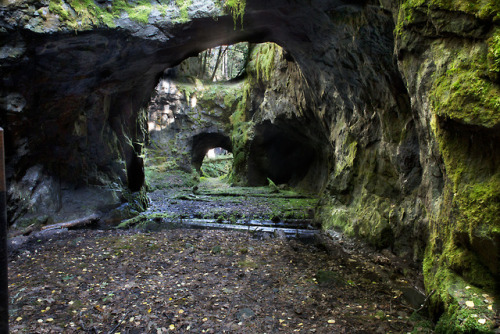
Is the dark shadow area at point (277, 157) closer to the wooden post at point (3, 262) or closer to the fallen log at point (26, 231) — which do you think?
the fallen log at point (26, 231)

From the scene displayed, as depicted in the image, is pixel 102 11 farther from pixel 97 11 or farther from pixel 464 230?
pixel 464 230

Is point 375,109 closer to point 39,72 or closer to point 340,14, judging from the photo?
point 340,14

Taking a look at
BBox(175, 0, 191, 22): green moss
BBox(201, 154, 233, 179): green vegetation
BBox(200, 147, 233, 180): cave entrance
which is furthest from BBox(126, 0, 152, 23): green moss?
BBox(201, 154, 233, 179): green vegetation

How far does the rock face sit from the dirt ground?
0.93 m

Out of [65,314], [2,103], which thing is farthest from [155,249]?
[2,103]

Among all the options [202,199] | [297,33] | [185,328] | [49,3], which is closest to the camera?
[185,328]

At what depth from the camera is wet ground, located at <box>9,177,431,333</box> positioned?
12.7ft

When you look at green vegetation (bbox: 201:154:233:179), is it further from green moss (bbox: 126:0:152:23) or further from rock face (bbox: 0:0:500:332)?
green moss (bbox: 126:0:152:23)

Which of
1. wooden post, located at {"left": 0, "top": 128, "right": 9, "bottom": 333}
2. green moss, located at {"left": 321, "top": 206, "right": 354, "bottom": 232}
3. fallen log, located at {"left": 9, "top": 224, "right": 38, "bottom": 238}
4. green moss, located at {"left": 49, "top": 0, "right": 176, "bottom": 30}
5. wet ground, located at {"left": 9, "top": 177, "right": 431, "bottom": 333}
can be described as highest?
green moss, located at {"left": 49, "top": 0, "right": 176, "bottom": 30}

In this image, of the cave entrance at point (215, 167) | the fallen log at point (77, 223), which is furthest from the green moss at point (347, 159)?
the cave entrance at point (215, 167)

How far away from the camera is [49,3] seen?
6.41 m

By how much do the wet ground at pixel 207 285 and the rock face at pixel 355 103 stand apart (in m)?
0.76

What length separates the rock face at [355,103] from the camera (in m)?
3.19

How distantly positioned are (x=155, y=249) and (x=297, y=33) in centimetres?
688
